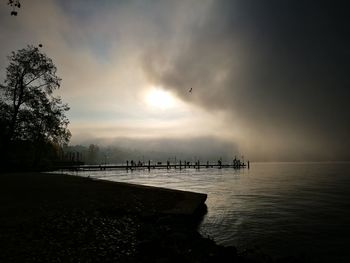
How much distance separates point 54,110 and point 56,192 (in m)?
24.6

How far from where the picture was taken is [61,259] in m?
7.42

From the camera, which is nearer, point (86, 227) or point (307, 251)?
point (86, 227)

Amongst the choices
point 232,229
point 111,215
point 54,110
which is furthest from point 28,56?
point 232,229

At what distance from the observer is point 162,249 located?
9164 millimetres

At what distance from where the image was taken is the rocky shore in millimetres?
8055

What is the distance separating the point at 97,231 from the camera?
33.4 ft

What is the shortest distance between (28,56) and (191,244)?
32375 mm

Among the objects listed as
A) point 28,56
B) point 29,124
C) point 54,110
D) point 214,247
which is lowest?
point 214,247

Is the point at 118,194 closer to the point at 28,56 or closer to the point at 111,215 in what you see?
the point at 111,215

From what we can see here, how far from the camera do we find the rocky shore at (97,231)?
8.05 meters

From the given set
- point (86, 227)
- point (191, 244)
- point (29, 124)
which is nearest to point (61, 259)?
point (86, 227)

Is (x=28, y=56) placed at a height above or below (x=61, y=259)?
above

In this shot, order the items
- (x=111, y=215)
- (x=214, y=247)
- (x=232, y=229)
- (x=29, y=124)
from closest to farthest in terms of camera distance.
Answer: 1. (x=214, y=247)
2. (x=111, y=215)
3. (x=232, y=229)
4. (x=29, y=124)

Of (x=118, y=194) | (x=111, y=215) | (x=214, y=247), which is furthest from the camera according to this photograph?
(x=118, y=194)
